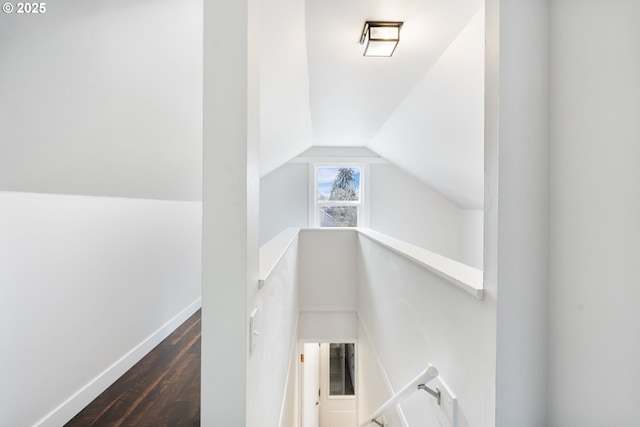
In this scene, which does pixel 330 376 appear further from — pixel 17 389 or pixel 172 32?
pixel 172 32

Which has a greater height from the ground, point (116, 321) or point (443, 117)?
point (443, 117)

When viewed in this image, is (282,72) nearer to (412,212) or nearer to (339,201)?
(339,201)

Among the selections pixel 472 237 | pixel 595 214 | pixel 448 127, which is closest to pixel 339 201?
pixel 472 237

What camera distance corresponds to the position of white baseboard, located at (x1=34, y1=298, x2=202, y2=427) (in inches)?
59.9

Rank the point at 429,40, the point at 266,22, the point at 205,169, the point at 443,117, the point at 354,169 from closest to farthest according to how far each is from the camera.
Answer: the point at 205,169, the point at 266,22, the point at 429,40, the point at 443,117, the point at 354,169

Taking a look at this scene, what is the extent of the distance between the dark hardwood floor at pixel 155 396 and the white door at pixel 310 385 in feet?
8.26

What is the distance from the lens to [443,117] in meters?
3.17

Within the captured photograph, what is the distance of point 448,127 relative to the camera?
3.28m

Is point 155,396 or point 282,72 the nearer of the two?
point 155,396

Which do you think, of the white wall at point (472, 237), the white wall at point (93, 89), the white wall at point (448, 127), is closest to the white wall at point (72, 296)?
the white wall at point (93, 89)

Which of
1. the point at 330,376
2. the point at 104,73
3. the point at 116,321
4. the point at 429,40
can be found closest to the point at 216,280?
the point at 104,73

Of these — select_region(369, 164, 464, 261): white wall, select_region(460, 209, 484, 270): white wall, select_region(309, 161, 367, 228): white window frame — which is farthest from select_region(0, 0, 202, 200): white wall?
select_region(460, 209, 484, 270): white wall

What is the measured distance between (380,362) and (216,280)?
2336 mm

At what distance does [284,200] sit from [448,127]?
123 inches
